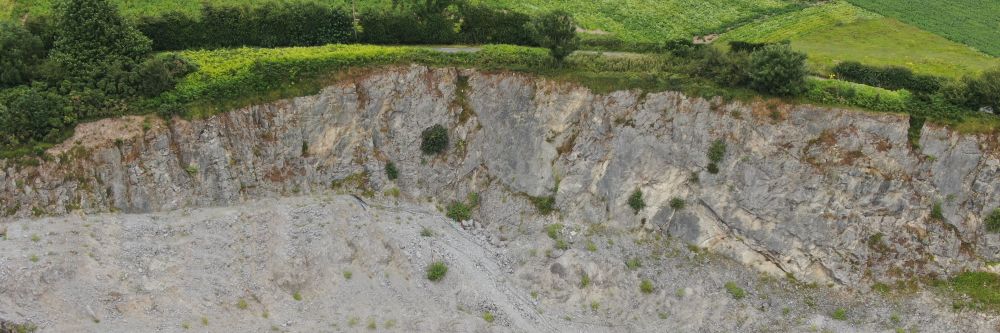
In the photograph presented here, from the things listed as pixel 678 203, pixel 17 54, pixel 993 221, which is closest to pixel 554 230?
pixel 678 203

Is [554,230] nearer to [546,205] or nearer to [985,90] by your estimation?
[546,205]

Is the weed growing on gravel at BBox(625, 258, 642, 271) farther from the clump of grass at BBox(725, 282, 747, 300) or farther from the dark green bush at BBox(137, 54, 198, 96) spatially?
the dark green bush at BBox(137, 54, 198, 96)

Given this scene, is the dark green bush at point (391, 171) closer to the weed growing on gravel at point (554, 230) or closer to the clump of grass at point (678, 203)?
the weed growing on gravel at point (554, 230)

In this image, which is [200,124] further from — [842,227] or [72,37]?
[842,227]

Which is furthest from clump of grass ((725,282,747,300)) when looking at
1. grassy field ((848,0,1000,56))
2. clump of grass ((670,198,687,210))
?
grassy field ((848,0,1000,56))

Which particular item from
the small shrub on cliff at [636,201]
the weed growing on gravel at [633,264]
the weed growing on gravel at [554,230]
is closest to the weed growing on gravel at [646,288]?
the weed growing on gravel at [633,264]

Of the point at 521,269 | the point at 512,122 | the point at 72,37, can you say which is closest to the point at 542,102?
the point at 512,122
